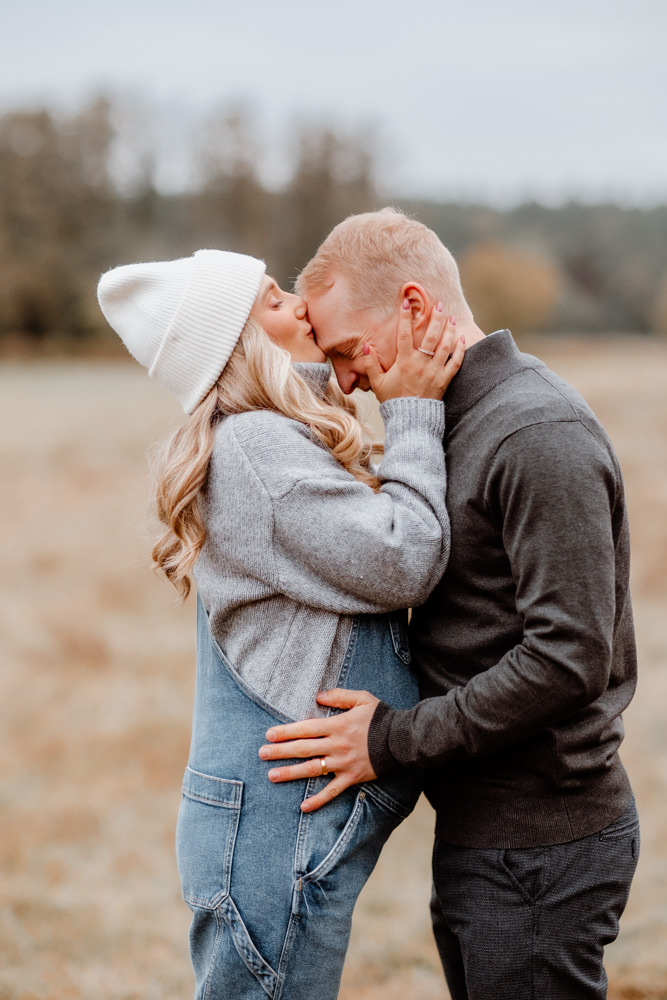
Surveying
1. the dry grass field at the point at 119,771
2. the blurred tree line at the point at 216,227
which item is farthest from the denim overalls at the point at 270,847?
the blurred tree line at the point at 216,227

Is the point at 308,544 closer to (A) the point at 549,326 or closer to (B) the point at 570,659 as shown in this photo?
(B) the point at 570,659

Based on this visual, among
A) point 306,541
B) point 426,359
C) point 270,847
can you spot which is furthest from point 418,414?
point 270,847

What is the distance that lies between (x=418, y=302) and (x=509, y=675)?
785 millimetres

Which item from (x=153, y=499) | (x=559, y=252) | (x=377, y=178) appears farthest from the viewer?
(x=559, y=252)

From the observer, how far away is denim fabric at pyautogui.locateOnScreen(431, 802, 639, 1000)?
184 cm

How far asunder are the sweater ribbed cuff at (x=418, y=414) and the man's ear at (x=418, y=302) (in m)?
0.16

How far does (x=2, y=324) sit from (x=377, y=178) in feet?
51.6

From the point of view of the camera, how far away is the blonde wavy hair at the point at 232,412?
Answer: 6.33 ft

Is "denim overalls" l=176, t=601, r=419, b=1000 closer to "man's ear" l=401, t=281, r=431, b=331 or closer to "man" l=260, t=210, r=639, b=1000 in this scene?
"man" l=260, t=210, r=639, b=1000

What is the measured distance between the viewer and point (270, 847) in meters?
1.84

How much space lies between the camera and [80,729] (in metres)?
7.03

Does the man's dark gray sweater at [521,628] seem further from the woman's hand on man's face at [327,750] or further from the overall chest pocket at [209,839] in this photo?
the overall chest pocket at [209,839]

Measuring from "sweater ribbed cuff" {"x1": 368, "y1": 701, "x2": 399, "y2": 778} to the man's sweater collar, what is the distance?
64cm

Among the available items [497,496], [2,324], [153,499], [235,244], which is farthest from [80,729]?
[2,324]
